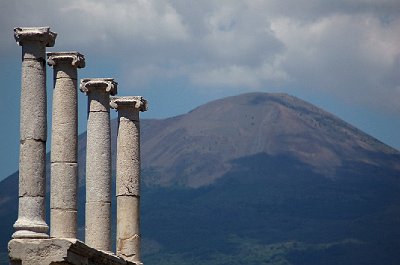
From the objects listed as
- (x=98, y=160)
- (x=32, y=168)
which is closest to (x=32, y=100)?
(x=32, y=168)

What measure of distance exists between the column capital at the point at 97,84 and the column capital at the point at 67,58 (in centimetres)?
284

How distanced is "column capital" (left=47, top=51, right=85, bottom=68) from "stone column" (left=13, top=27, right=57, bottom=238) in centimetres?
276

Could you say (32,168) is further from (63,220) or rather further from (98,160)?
(98,160)

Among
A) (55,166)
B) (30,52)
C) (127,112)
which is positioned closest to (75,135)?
(55,166)

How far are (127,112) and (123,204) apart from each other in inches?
117

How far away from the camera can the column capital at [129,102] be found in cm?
4972

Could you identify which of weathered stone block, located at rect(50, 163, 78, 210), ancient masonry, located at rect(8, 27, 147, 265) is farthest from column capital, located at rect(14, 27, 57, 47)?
weathered stone block, located at rect(50, 163, 78, 210)

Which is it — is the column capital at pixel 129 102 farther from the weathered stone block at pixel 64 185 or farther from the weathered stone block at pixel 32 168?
the weathered stone block at pixel 32 168

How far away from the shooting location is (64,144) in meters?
42.9

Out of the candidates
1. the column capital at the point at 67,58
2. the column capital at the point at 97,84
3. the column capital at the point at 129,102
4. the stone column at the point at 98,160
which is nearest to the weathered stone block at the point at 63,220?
the stone column at the point at 98,160

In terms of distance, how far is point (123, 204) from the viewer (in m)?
50.2

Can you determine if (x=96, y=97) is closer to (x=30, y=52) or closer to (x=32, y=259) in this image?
(x=30, y=52)

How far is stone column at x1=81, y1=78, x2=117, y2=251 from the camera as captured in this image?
46312 mm

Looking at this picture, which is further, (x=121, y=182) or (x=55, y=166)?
(x=121, y=182)
